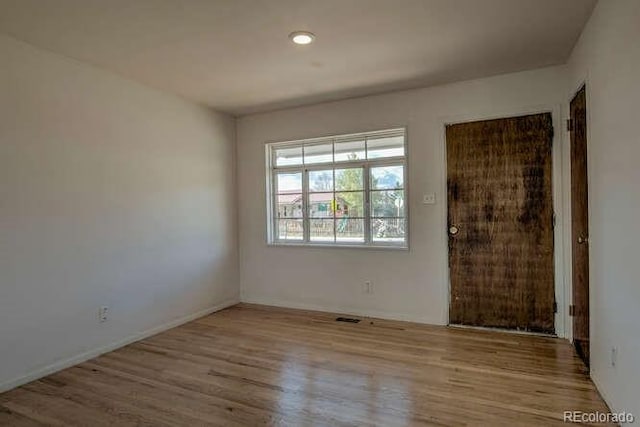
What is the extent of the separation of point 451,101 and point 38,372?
425 cm

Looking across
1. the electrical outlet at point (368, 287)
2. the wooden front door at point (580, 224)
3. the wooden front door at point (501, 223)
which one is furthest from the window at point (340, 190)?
the wooden front door at point (580, 224)

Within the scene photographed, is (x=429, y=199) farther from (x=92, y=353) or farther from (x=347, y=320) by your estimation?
(x=92, y=353)

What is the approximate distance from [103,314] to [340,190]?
8.85 ft

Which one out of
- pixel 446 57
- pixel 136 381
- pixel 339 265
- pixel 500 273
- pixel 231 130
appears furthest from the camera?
pixel 231 130

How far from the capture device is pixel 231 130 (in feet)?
16.2

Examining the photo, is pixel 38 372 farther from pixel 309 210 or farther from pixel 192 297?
pixel 309 210

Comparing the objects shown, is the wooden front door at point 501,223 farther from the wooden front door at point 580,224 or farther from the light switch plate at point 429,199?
the wooden front door at point 580,224

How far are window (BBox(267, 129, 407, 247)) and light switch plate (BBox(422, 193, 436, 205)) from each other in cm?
25

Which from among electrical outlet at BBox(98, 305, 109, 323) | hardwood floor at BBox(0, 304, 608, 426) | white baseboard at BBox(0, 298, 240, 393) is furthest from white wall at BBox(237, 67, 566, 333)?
electrical outlet at BBox(98, 305, 109, 323)

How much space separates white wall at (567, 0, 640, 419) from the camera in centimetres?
188

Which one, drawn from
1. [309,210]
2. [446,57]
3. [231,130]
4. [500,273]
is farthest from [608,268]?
[231,130]

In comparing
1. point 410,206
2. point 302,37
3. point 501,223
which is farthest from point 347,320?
point 302,37

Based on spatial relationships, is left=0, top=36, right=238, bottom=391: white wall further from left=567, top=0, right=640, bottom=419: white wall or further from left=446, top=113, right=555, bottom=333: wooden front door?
left=567, top=0, right=640, bottom=419: white wall

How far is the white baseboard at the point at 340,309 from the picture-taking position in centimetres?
405
